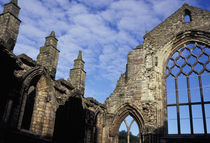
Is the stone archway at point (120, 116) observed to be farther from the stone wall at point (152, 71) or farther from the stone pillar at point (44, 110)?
the stone pillar at point (44, 110)

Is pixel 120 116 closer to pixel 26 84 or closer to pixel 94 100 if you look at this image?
pixel 94 100

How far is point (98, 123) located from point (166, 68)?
380cm

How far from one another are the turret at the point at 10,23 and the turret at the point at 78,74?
341 cm

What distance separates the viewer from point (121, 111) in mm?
10688

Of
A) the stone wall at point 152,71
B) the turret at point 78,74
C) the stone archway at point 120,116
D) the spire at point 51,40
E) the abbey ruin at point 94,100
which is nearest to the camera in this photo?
the abbey ruin at point 94,100

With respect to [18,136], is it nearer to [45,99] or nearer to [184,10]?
[45,99]

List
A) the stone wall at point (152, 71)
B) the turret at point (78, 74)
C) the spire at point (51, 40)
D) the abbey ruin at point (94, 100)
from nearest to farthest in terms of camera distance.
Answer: the abbey ruin at point (94, 100), the spire at point (51, 40), the stone wall at point (152, 71), the turret at point (78, 74)

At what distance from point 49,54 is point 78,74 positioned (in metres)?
2.06

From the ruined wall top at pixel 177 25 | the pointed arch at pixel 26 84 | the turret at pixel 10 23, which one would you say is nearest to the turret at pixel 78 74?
the pointed arch at pixel 26 84

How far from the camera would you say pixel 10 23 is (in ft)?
28.5

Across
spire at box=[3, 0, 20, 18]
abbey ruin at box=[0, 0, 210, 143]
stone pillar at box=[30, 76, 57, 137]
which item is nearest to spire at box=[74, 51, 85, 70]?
abbey ruin at box=[0, 0, 210, 143]

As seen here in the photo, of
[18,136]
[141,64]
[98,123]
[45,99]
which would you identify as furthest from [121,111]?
[18,136]

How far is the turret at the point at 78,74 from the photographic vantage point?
436 inches

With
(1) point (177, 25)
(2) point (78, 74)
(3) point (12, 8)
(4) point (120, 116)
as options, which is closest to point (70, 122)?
(4) point (120, 116)
